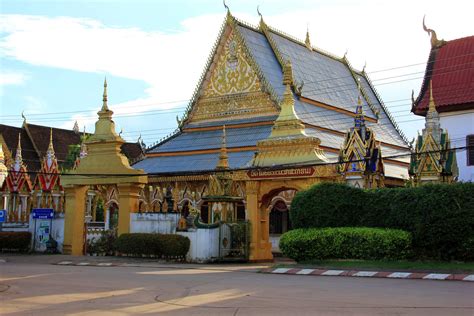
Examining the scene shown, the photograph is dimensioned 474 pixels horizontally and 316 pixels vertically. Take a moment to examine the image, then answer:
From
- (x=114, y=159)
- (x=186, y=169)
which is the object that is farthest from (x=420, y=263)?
(x=186, y=169)

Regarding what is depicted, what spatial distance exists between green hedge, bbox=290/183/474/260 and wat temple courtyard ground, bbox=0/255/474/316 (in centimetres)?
282

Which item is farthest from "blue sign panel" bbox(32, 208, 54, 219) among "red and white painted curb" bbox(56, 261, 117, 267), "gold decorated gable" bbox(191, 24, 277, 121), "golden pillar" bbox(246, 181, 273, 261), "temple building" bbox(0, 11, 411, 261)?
"gold decorated gable" bbox(191, 24, 277, 121)

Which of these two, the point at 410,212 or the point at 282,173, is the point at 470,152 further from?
the point at 410,212

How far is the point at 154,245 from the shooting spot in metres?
21.6

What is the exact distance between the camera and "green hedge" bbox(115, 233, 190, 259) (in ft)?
69.8

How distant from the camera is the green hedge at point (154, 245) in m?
21.3

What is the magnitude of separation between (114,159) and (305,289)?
13406 mm

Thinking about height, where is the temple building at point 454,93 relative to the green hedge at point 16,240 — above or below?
above

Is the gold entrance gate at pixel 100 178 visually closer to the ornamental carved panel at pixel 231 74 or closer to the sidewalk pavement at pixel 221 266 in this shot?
the sidewalk pavement at pixel 221 266

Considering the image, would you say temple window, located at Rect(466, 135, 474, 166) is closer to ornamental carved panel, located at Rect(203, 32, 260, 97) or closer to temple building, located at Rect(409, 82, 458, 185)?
temple building, located at Rect(409, 82, 458, 185)

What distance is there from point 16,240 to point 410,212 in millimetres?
16236

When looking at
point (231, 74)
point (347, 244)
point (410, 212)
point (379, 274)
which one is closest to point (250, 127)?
point (231, 74)

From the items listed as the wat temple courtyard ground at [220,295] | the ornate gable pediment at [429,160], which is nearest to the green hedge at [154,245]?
the wat temple courtyard ground at [220,295]

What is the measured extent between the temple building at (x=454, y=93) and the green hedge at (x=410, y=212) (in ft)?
24.2
